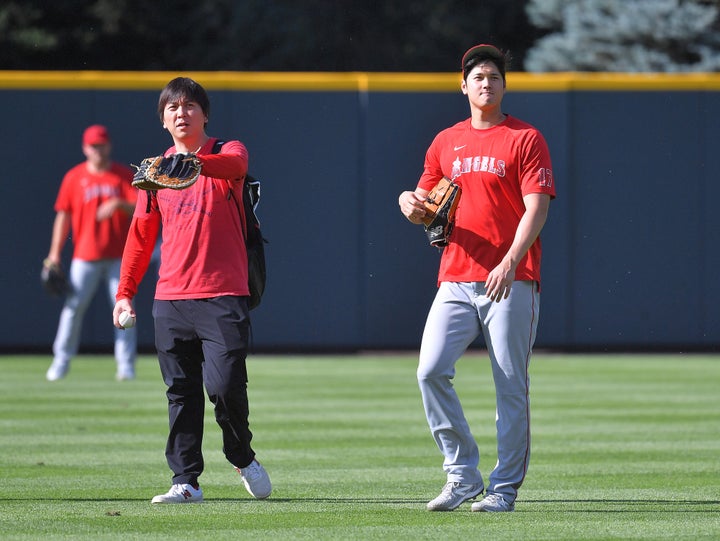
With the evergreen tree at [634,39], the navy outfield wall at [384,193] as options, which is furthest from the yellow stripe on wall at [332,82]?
the evergreen tree at [634,39]

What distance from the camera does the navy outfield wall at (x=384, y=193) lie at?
18312mm

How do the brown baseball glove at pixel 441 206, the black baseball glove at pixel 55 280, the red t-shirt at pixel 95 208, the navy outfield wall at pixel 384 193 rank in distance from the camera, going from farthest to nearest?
the navy outfield wall at pixel 384 193
the black baseball glove at pixel 55 280
the red t-shirt at pixel 95 208
the brown baseball glove at pixel 441 206

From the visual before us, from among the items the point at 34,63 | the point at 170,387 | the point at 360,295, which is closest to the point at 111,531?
the point at 170,387

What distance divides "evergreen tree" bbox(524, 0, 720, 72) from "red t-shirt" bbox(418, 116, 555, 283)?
19107mm

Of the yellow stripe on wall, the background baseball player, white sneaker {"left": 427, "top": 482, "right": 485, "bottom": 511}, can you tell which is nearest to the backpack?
white sneaker {"left": 427, "top": 482, "right": 485, "bottom": 511}

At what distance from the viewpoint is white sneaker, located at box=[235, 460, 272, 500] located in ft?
23.5

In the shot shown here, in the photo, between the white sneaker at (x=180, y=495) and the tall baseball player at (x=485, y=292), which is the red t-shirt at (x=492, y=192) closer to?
the tall baseball player at (x=485, y=292)

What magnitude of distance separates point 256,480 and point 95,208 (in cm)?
794

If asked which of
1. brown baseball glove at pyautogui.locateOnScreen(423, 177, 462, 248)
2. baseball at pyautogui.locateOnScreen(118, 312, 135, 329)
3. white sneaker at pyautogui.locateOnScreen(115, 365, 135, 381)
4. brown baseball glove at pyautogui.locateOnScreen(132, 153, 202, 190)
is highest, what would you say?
brown baseball glove at pyautogui.locateOnScreen(132, 153, 202, 190)

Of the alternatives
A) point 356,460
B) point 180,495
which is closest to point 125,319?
point 180,495

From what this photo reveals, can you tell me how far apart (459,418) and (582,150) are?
40.0 ft

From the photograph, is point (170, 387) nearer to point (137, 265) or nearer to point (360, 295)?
point (137, 265)

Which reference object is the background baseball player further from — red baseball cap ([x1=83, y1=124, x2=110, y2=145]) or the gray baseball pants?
the gray baseball pants

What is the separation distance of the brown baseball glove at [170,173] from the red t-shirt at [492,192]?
1.20 metres
